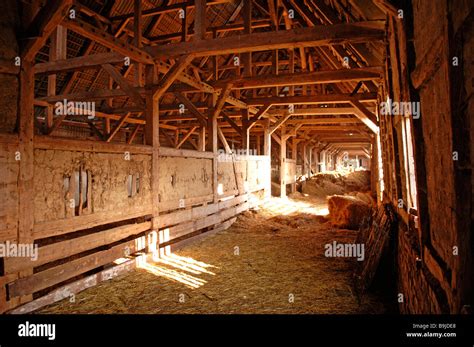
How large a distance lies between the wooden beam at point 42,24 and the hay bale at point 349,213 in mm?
8436

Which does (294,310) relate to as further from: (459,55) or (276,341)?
(459,55)

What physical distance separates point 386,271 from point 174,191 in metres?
4.68

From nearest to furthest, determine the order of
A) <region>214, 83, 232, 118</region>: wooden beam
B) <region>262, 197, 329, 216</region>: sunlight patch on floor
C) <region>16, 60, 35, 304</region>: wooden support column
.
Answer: <region>16, 60, 35, 304</region>: wooden support column, <region>214, 83, 232, 118</region>: wooden beam, <region>262, 197, 329, 216</region>: sunlight patch on floor

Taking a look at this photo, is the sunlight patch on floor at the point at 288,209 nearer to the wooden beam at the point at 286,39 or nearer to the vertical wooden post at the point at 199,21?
the wooden beam at the point at 286,39

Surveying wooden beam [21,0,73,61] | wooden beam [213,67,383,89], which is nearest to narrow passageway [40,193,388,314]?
wooden beam [21,0,73,61]

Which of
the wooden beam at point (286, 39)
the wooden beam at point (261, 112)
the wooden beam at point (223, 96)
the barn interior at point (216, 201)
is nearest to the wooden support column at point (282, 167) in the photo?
the wooden beam at point (261, 112)

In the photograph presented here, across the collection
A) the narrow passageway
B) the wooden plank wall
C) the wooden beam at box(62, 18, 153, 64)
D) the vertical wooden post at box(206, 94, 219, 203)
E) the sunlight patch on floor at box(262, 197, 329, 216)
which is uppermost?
the wooden beam at box(62, 18, 153, 64)

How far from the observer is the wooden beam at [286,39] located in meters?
5.57

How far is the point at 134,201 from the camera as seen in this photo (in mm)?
6008

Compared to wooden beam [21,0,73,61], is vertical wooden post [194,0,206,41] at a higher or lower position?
higher

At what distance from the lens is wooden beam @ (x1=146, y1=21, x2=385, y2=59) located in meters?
5.57

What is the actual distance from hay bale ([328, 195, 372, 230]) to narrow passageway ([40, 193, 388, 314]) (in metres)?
1.15

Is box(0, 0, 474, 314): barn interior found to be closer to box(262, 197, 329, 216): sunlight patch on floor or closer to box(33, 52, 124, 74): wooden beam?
box(33, 52, 124, 74): wooden beam

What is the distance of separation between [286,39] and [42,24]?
4.08 m
